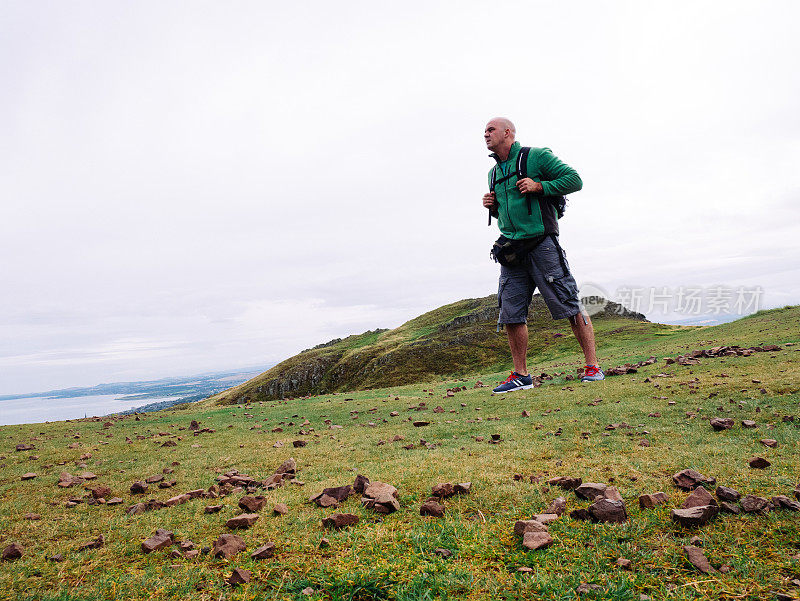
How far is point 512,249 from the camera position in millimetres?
8164

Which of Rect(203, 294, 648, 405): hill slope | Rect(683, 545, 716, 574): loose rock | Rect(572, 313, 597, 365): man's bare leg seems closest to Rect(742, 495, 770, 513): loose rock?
Rect(683, 545, 716, 574): loose rock

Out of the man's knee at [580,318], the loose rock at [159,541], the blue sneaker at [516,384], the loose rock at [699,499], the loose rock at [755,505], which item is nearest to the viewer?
the loose rock at [755,505]

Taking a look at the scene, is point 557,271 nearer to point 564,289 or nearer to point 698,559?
point 564,289

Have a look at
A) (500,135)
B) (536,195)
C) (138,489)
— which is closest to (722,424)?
(536,195)

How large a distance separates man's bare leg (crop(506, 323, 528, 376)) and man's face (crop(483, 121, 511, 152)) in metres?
3.62

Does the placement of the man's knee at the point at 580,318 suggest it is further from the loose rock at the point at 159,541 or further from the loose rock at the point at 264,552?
the loose rock at the point at 159,541

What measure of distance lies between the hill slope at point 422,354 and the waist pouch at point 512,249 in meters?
22.1

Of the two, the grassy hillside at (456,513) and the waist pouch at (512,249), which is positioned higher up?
the waist pouch at (512,249)

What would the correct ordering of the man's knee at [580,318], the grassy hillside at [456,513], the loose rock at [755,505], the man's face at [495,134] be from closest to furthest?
the grassy hillside at [456,513] → the loose rock at [755,505] → the man's knee at [580,318] → the man's face at [495,134]

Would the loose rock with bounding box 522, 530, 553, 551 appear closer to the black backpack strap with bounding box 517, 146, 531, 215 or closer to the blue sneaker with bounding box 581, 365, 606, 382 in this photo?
the black backpack strap with bounding box 517, 146, 531, 215

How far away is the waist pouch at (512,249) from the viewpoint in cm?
795

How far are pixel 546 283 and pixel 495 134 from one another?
10.3 ft

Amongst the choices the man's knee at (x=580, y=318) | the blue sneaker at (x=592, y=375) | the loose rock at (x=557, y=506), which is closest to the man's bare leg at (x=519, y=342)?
the man's knee at (x=580, y=318)

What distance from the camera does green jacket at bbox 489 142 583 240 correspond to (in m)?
7.64
